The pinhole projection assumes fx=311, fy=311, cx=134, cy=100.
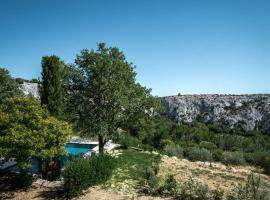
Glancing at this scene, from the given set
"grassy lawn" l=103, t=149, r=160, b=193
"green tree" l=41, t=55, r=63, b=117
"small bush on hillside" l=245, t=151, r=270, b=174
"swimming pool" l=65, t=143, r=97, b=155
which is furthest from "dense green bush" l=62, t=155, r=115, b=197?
"small bush on hillside" l=245, t=151, r=270, b=174

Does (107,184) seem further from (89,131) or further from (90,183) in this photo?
(89,131)

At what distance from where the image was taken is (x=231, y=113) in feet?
293

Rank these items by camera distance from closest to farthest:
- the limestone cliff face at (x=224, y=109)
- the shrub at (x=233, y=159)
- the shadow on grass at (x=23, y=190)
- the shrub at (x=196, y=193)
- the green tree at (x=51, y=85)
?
1. the shrub at (x=196, y=193)
2. the shadow on grass at (x=23, y=190)
3. the green tree at (x=51, y=85)
4. the shrub at (x=233, y=159)
5. the limestone cliff face at (x=224, y=109)

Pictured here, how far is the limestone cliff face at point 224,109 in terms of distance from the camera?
8306 cm

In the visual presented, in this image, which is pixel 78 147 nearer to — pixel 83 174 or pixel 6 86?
pixel 6 86

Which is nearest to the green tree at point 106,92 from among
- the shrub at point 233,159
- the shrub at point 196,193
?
the shrub at point 196,193

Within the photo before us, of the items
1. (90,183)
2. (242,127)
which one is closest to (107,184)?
(90,183)

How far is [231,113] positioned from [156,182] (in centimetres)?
7774

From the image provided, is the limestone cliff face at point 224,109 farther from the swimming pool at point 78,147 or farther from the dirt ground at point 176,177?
the dirt ground at point 176,177

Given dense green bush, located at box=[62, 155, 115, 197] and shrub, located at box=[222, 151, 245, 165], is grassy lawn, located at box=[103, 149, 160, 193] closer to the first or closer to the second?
dense green bush, located at box=[62, 155, 115, 197]

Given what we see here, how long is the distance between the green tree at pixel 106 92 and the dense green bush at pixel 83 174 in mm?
4748

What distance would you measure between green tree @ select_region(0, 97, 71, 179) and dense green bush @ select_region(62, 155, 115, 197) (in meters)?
1.44

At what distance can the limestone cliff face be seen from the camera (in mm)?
83062

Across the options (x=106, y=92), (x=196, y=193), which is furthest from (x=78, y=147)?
(x=196, y=193)
